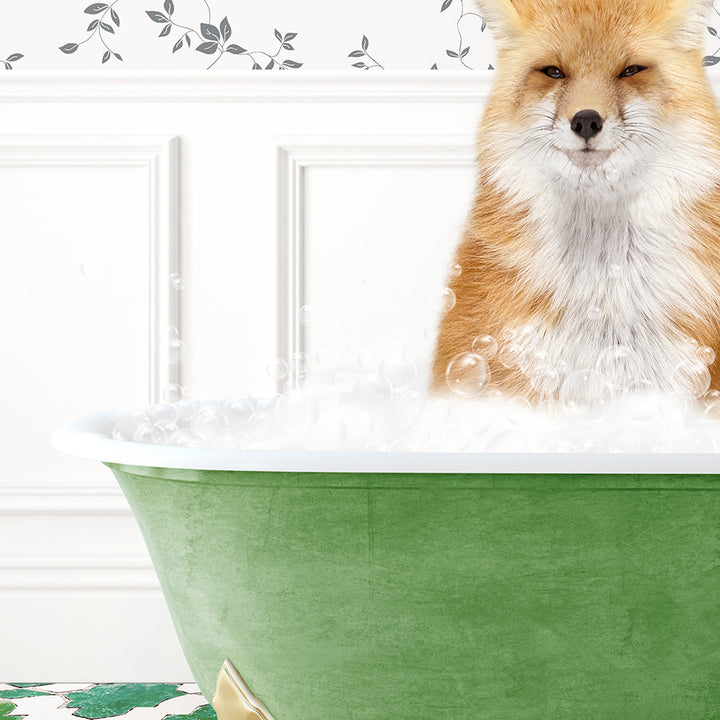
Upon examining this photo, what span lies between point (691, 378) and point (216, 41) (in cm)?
125

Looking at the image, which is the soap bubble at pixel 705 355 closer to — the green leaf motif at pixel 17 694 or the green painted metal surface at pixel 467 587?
the green painted metal surface at pixel 467 587

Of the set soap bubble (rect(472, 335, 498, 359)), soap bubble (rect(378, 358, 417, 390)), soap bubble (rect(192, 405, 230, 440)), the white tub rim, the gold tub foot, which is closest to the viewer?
the white tub rim

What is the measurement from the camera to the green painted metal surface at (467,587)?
1.00 meters

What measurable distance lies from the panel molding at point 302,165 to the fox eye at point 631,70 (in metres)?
0.38

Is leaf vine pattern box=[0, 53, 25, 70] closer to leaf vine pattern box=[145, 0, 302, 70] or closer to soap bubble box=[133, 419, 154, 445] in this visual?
leaf vine pattern box=[145, 0, 302, 70]

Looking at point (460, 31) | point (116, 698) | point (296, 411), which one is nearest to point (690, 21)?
point (460, 31)

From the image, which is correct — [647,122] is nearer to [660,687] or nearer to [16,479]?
[660,687]

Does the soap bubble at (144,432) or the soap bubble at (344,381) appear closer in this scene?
the soap bubble at (144,432)

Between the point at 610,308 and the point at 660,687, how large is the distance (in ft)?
2.45

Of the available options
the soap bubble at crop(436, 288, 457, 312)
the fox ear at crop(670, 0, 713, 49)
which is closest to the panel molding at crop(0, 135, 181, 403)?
the soap bubble at crop(436, 288, 457, 312)

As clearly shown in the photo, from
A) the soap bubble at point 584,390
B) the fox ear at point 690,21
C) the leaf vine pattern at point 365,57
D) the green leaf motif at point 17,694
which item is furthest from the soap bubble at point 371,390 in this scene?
the green leaf motif at point 17,694

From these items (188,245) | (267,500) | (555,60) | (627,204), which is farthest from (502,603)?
(188,245)

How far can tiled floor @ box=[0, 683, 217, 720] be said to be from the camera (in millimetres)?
1689

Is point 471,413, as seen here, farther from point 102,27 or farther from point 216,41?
point 102,27
